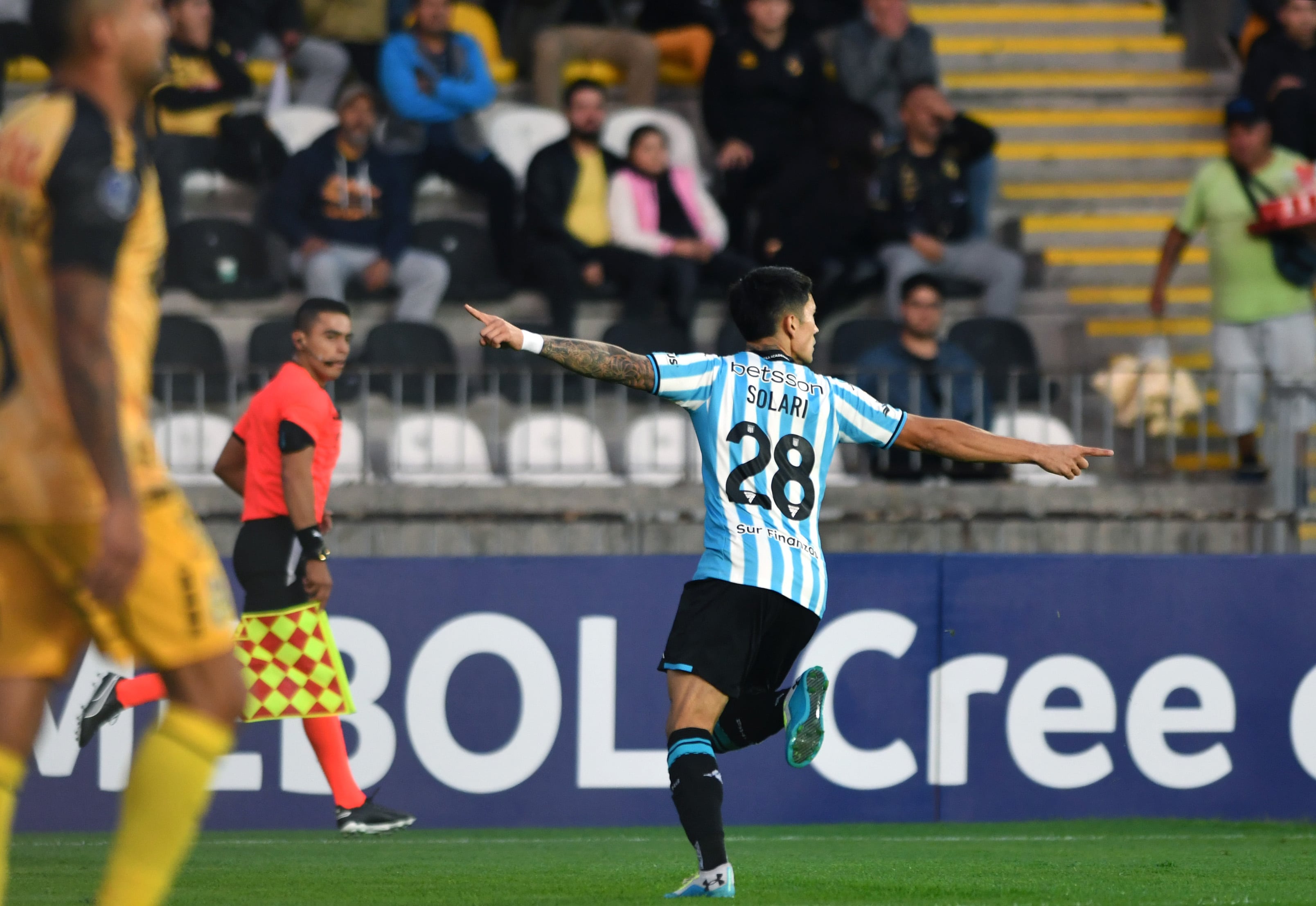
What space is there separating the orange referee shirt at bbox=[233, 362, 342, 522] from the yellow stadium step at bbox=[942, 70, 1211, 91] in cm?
895

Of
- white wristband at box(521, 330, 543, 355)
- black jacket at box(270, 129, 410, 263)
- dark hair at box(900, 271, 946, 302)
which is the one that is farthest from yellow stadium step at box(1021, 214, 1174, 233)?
white wristband at box(521, 330, 543, 355)

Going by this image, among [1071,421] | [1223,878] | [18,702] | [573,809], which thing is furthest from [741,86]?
[18,702]

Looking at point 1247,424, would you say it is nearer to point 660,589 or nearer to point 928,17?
point 660,589

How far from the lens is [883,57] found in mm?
13414

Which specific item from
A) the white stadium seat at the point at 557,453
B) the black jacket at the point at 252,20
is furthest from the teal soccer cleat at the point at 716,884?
the black jacket at the point at 252,20

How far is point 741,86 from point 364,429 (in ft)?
15.3

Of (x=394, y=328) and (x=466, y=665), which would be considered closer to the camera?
(x=466, y=665)

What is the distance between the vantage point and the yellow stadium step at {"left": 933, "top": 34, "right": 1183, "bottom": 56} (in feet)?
50.8

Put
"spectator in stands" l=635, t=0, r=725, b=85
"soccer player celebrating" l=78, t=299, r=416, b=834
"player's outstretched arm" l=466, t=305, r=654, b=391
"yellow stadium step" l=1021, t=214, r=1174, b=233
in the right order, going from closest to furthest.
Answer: "player's outstretched arm" l=466, t=305, r=654, b=391
"soccer player celebrating" l=78, t=299, r=416, b=834
"yellow stadium step" l=1021, t=214, r=1174, b=233
"spectator in stands" l=635, t=0, r=725, b=85

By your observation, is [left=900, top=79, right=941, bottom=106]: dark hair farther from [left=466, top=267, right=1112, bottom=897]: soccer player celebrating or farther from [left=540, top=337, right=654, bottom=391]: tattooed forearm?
[left=540, top=337, right=654, bottom=391]: tattooed forearm

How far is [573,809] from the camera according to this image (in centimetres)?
866

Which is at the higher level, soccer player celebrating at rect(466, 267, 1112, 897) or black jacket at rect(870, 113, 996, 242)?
black jacket at rect(870, 113, 996, 242)

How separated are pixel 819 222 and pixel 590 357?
22.3 ft

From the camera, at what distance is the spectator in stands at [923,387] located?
9.90 m
